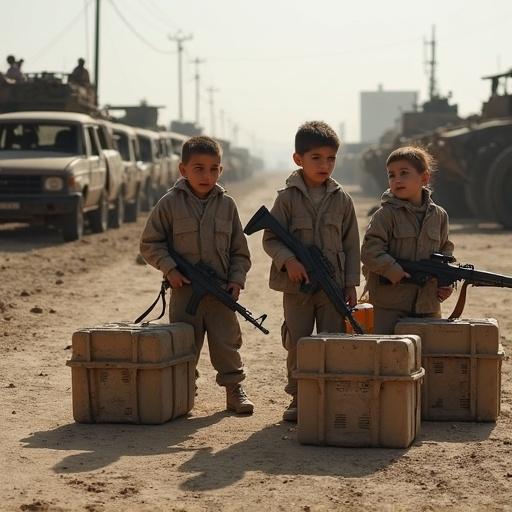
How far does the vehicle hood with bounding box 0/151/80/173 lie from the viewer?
18328 millimetres

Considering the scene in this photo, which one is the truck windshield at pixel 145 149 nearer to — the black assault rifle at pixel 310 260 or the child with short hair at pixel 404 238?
the child with short hair at pixel 404 238

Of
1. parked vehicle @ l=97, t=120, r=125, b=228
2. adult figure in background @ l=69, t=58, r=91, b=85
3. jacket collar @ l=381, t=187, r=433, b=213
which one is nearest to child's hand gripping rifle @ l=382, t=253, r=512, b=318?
jacket collar @ l=381, t=187, r=433, b=213

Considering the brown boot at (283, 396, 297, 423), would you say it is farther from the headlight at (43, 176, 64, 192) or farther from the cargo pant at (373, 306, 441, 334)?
the headlight at (43, 176, 64, 192)

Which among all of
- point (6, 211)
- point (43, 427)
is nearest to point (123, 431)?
point (43, 427)

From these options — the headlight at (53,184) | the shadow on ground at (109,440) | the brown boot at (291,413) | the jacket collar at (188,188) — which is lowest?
the shadow on ground at (109,440)

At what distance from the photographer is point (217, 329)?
7.11m

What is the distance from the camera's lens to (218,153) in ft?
22.9

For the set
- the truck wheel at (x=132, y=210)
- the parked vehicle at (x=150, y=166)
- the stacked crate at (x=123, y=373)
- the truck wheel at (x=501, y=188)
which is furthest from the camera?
the parked vehicle at (x=150, y=166)

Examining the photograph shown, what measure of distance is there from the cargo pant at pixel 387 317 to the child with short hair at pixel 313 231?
1.13ft

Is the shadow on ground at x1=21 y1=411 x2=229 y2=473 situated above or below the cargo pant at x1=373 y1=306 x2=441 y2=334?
below

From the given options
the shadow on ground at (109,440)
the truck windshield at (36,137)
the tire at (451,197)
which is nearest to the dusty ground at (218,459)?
the shadow on ground at (109,440)

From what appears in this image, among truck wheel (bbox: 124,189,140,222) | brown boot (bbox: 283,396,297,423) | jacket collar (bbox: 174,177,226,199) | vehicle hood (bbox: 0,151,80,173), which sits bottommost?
brown boot (bbox: 283,396,297,423)

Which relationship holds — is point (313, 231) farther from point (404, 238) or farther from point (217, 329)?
point (217, 329)

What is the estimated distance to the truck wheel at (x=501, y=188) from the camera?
2247 cm
